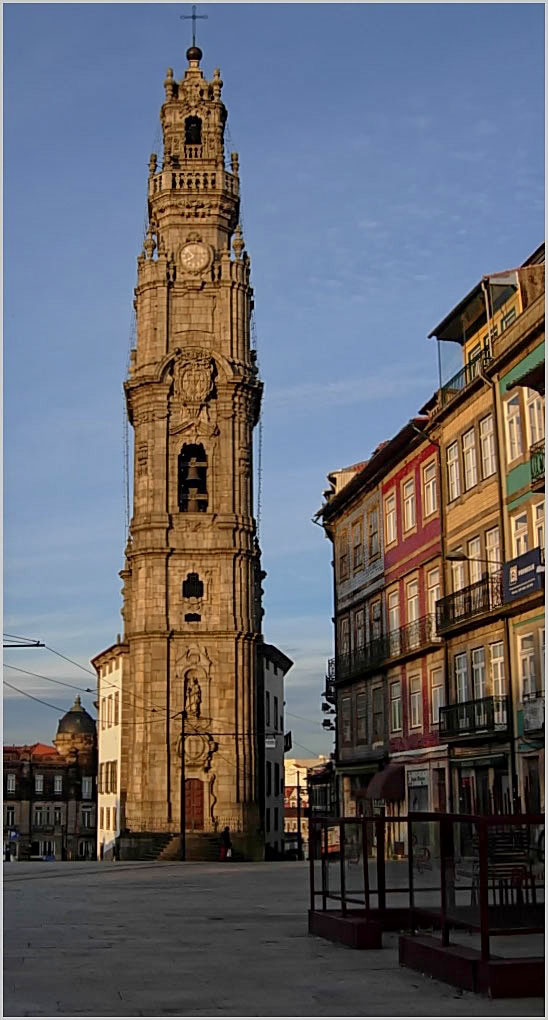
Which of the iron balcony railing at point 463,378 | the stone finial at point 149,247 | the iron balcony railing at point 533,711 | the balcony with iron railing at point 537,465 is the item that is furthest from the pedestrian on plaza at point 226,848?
the balcony with iron railing at point 537,465

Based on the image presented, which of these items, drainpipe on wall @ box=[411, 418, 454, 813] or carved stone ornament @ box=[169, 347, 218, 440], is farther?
carved stone ornament @ box=[169, 347, 218, 440]

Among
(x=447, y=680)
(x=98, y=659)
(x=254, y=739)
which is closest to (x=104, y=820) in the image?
(x=98, y=659)

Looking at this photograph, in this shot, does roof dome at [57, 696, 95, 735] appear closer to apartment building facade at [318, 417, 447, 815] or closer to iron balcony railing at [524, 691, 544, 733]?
apartment building facade at [318, 417, 447, 815]

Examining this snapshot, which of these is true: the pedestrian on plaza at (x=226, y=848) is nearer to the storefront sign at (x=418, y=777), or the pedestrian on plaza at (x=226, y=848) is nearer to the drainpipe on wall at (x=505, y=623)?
the storefront sign at (x=418, y=777)

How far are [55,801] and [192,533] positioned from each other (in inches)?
2179

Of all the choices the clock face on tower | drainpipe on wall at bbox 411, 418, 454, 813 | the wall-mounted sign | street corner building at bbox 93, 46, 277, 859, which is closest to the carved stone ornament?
street corner building at bbox 93, 46, 277, 859

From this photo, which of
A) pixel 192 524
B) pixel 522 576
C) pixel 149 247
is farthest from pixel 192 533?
pixel 522 576

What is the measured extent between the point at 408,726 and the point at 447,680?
4.97 metres

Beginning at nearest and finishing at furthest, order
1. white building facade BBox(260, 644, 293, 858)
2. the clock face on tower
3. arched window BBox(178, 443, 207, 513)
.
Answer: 1. arched window BBox(178, 443, 207, 513)
2. the clock face on tower
3. white building facade BBox(260, 644, 293, 858)

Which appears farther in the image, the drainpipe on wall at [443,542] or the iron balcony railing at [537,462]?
the drainpipe on wall at [443,542]

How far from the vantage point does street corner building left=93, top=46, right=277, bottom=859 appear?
5931 cm

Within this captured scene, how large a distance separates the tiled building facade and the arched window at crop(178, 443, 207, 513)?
12.5 meters

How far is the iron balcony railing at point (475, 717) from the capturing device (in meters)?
33.9

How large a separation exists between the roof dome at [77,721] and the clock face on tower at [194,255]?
56422 millimetres
